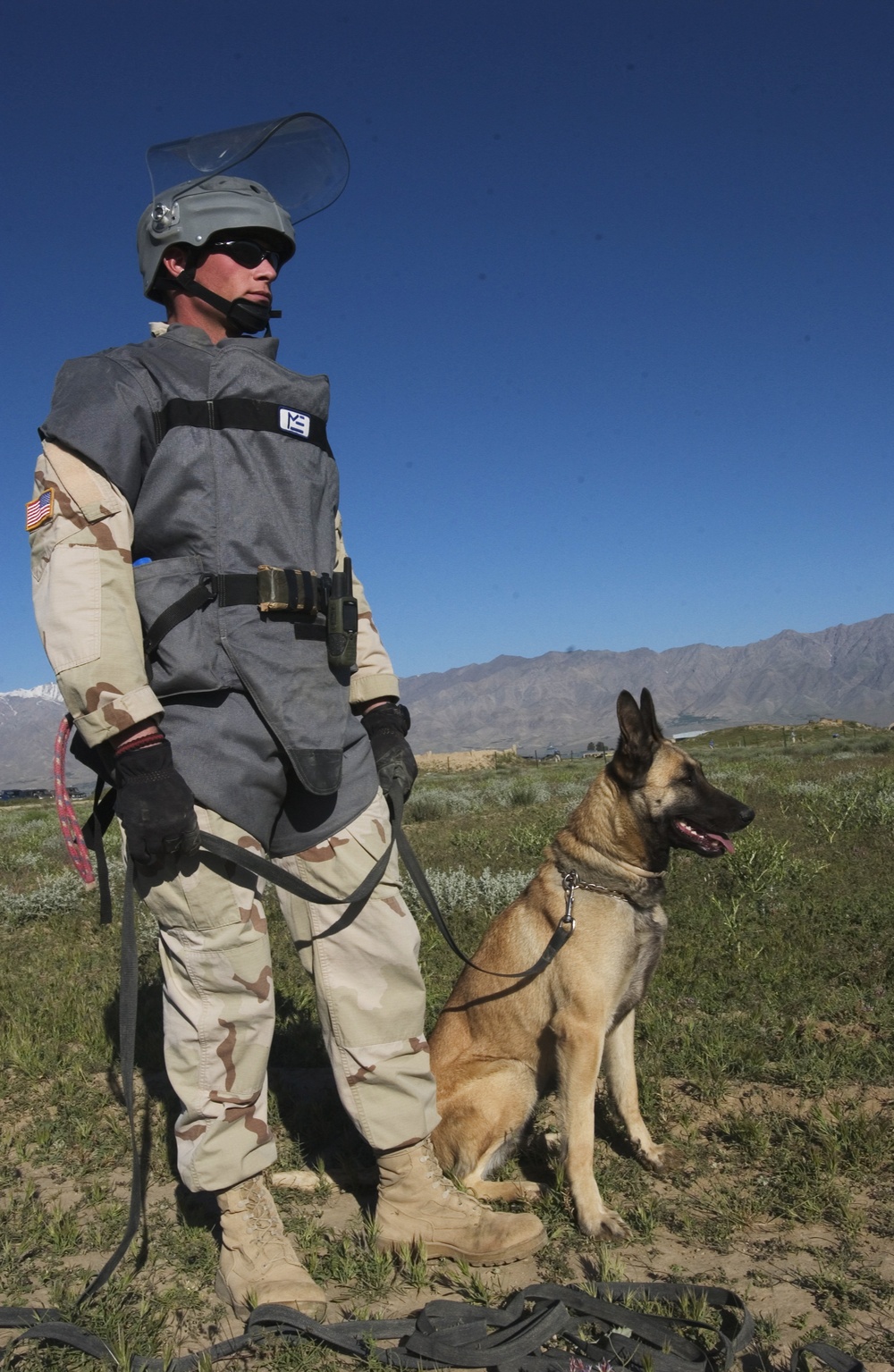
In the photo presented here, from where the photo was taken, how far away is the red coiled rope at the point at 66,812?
2922 mm

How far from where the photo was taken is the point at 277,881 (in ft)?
9.16

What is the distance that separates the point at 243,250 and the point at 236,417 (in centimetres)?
70

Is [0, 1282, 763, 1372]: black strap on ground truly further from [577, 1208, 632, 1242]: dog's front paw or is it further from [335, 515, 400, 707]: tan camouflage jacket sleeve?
[335, 515, 400, 707]: tan camouflage jacket sleeve

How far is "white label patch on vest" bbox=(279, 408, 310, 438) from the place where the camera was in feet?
9.58

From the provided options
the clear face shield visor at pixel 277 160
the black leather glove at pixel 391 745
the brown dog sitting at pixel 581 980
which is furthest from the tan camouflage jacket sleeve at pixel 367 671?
the clear face shield visor at pixel 277 160

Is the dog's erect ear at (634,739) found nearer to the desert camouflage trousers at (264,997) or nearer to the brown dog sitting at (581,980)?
the brown dog sitting at (581,980)

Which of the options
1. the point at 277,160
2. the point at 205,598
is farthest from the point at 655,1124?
the point at 277,160

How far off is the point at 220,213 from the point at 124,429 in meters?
0.90

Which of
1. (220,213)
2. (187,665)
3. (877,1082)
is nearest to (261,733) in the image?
(187,665)

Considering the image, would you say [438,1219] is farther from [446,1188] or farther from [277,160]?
[277,160]

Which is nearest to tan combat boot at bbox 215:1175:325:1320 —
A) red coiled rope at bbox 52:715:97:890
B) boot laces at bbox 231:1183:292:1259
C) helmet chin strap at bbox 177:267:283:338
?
boot laces at bbox 231:1183:292:1259

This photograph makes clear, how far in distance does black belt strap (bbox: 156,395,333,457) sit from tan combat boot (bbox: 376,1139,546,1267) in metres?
2.37

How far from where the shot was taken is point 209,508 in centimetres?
278

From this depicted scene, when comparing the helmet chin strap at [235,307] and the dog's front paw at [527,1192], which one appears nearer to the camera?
the helmet chin strap at [235,307]
